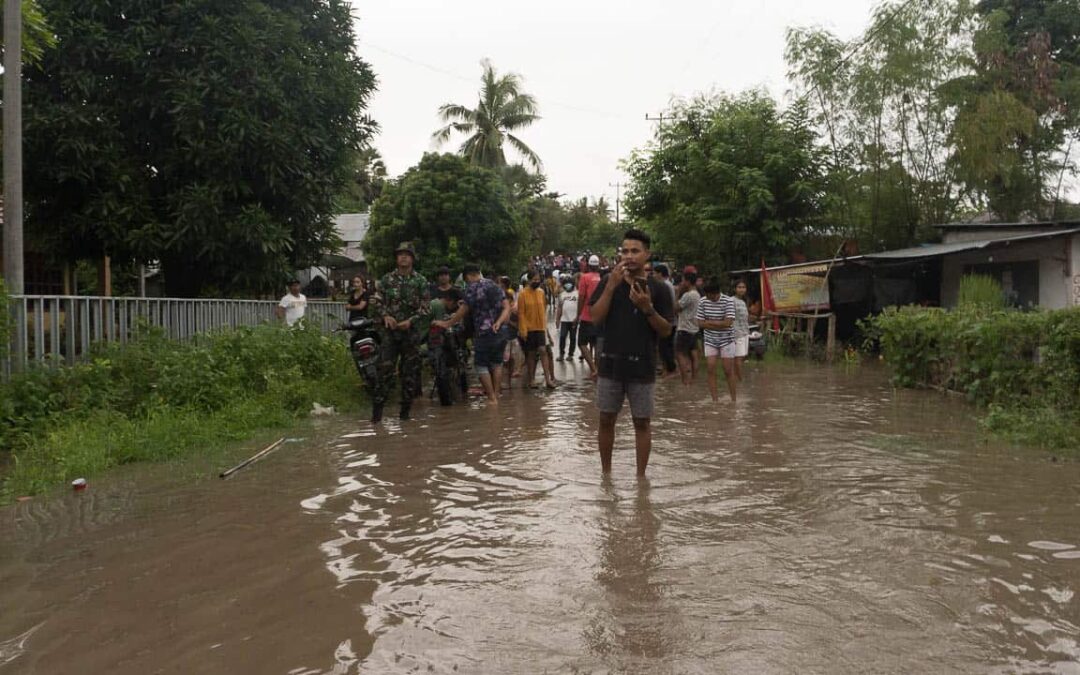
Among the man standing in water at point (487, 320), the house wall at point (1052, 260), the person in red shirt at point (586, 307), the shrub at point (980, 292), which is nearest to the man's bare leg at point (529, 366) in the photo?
the person in red shirt at point (586, 307)

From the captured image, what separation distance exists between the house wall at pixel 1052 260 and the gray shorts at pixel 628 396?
1400 centimetres

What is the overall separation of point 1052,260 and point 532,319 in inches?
444

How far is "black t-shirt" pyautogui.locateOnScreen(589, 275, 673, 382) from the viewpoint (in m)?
6.34

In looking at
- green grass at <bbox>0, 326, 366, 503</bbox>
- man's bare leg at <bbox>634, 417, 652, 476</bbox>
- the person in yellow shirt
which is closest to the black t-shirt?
man's bare leg at <bbox>634, 417, 652, 476</bbox>

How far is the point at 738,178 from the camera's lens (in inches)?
901

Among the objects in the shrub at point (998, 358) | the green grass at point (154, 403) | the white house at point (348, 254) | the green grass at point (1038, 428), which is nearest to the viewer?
the green grass at point (154, 403)

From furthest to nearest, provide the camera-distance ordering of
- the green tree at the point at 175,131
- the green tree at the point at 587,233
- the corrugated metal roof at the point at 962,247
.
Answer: the green tree at the point at 587,233 → the corrugated metal roof at the point at 962,247 → the green tree at the point at 175,131

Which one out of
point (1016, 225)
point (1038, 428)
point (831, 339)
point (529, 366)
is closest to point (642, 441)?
point (1038, 428)

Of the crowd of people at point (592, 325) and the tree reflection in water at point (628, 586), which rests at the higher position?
the crowd of people at point (592, 325)

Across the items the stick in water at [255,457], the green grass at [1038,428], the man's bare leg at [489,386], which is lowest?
the stick in water at [255,457]

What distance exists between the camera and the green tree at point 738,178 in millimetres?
22797

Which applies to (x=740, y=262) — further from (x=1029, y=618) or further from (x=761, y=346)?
(x=1029, y=618)

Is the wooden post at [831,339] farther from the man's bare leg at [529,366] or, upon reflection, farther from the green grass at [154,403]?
the green grass at [154,403]

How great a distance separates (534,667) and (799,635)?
1081 millimetres
